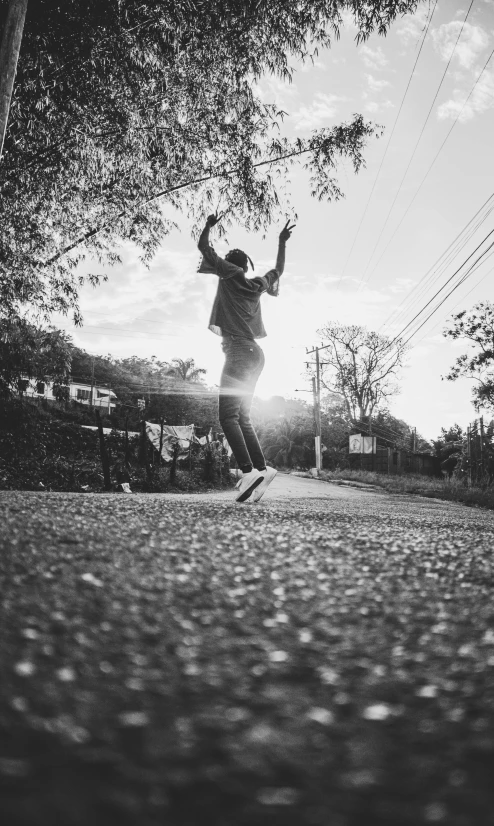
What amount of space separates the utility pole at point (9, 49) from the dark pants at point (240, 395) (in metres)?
2.58

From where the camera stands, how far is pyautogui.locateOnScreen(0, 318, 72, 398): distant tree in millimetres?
7359

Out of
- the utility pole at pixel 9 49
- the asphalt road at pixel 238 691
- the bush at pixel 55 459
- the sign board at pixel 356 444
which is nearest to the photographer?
the asphalt road at pixel 238 691

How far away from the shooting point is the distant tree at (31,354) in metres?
7.36

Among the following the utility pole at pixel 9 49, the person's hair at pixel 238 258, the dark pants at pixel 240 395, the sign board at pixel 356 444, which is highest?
the utility pole at pixel 9 49

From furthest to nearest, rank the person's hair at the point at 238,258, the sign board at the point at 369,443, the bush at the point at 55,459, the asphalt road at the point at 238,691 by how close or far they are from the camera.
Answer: the sign board at the point at 369,443, the bush at the point at 55,459, the person's hair at the point at 238,258, the asphalt road at the point at 238,691

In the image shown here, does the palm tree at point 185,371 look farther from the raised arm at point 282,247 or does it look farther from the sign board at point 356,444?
the raised arm at point 282,247

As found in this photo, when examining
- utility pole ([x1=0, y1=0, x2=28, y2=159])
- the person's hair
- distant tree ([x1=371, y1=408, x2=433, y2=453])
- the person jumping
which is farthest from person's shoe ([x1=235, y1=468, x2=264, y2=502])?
distant tree ([x1=371, y1=408, x2=433, y2=453])

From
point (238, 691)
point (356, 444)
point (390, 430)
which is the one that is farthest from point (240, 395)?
point (390, 430)

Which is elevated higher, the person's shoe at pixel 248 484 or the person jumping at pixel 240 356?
the person jumping at pixel 240 356

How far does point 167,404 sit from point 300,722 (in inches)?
2132

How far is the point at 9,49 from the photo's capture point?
4.17m

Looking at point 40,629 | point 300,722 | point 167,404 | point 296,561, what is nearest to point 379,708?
point 300,722

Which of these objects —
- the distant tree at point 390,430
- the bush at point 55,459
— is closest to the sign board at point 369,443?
the distant tree at point 390,430

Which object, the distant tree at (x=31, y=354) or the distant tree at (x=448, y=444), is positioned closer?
the distant tree at (x=31, y=354)
